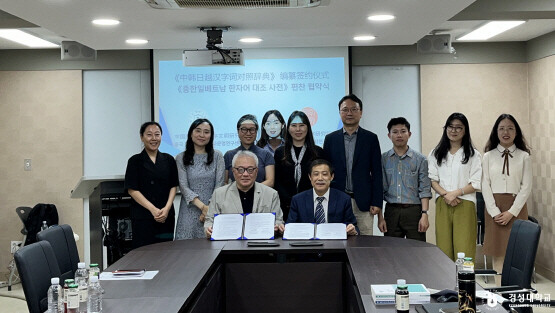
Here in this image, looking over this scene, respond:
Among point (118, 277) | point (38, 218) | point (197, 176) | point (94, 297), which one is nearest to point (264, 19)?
point (197, 176)

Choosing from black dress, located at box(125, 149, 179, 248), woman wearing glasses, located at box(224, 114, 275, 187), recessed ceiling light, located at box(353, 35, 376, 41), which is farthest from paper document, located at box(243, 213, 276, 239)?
recessed ceiling light, located at box(353, 35, 376, 41)

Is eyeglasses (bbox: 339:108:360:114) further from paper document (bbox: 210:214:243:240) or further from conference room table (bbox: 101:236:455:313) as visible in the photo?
paper document (bbox: 210:214:243:240)

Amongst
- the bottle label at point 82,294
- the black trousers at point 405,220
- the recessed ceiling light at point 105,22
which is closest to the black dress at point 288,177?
the black trousers at point 405,220

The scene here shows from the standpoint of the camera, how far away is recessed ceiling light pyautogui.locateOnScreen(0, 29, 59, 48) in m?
6.78

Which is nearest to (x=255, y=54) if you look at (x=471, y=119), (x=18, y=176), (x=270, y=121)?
(x=270, y=121)

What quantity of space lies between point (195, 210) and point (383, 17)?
215 cm

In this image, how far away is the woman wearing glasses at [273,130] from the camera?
19.2ft

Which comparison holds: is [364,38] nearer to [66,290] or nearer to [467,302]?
[467,302]

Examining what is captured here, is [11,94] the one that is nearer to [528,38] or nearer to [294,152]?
[294,152]

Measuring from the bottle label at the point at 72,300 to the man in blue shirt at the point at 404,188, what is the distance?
344 cm

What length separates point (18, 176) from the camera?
25.9 ft

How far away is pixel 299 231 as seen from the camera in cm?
460

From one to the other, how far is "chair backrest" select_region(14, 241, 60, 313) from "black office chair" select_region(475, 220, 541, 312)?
2354 millimetres

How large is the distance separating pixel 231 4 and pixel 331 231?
Answer: 168 cm
